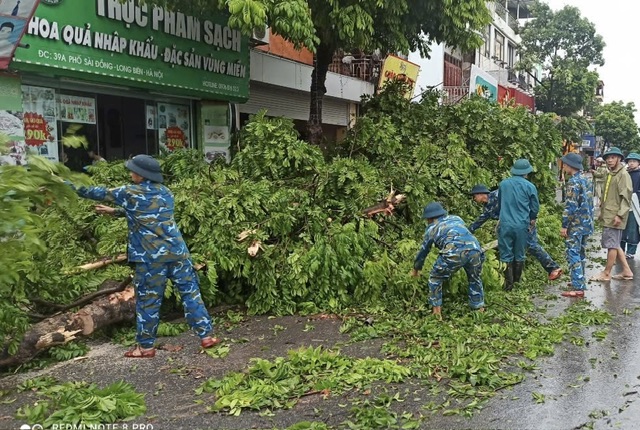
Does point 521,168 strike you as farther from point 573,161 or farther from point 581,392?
point 581,392

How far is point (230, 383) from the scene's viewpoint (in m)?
4.21

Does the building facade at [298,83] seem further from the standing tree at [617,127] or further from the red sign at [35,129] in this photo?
the standing tree at [617,127]

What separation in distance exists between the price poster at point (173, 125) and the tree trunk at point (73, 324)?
20.3ft

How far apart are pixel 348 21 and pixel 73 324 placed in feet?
20.3

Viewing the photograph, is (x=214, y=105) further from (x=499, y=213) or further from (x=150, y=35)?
(x=499, y=213)

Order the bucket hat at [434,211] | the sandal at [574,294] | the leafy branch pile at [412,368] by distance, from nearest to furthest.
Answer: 1. the leafy branch pile at [412,368]
2. the bucket hat at [434,211]
3. the sandal at [574,294]

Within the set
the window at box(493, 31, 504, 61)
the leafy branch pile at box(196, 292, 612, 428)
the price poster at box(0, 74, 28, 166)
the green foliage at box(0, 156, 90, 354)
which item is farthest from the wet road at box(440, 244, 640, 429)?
the window at box(493, 31, 504, 61)

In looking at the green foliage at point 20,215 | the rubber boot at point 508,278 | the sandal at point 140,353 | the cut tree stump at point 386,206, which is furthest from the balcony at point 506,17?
the green foliage at point 20,215

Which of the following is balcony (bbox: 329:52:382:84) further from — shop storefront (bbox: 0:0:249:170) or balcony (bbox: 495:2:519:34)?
balcony (bbox: 495:2:519:34)

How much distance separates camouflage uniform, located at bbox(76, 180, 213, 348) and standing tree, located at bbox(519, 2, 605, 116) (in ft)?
95.7

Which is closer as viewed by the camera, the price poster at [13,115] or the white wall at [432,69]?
the price poster at [13,115]

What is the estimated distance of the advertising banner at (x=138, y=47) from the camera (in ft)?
28.1

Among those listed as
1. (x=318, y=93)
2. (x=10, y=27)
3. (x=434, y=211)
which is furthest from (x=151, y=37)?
(x=434, y=211)

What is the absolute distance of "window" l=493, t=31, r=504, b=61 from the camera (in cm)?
3472
